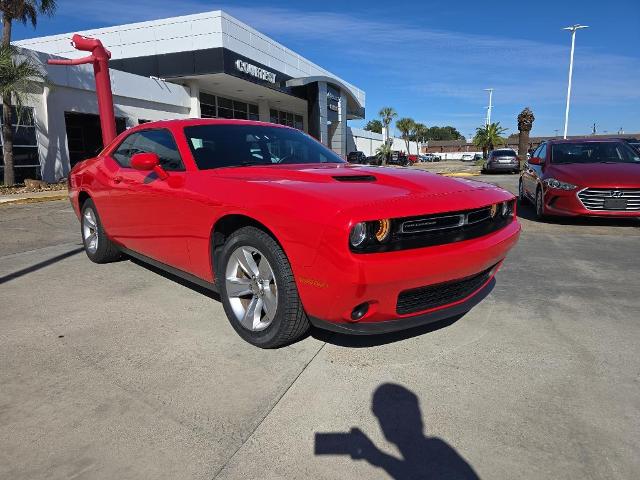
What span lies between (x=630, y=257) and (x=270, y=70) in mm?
→ 23460

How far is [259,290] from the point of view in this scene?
2674 millimetres

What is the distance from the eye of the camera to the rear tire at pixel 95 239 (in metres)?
4.48

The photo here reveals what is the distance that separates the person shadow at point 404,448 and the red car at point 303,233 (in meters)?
0.43

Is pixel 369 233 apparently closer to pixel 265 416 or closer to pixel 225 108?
pixel 265 416

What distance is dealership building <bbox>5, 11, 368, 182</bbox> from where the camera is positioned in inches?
615

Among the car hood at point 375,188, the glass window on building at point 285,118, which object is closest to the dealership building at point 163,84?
the glass window on building at point 285,118

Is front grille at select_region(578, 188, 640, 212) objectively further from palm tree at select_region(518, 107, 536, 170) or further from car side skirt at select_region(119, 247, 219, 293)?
palm tree at select_region(518, 107, 536, 170)

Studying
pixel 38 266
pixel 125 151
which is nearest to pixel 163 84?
pixel 38 266

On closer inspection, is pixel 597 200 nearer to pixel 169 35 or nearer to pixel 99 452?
pixel 99 452

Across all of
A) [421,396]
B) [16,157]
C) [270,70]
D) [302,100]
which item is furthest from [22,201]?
[302,100]

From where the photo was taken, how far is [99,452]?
1.81 m

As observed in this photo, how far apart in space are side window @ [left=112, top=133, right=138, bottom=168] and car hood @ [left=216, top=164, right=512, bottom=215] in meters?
1.43

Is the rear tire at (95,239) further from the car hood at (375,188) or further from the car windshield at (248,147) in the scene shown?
the car hood at (375,188)

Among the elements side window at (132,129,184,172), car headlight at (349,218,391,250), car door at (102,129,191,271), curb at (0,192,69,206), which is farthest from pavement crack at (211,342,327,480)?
curb at (0,192,69,206)
